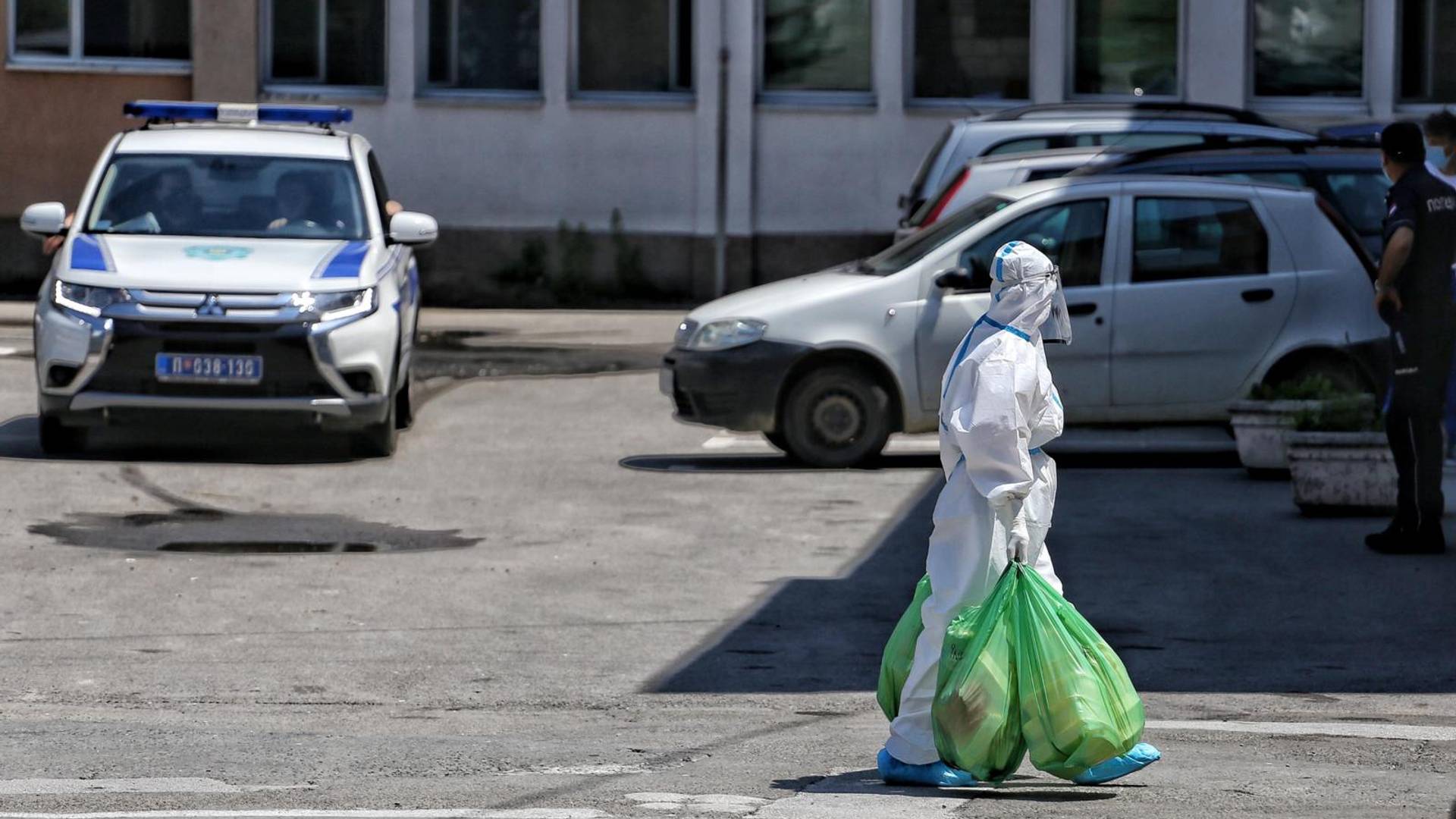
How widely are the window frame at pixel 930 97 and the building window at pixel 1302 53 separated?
246 cm

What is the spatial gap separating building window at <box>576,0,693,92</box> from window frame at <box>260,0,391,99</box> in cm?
206

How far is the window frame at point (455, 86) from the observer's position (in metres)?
24.8

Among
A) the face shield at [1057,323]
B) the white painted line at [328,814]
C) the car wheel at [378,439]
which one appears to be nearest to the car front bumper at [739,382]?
the car wheel at [378,439]

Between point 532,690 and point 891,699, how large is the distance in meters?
2.08

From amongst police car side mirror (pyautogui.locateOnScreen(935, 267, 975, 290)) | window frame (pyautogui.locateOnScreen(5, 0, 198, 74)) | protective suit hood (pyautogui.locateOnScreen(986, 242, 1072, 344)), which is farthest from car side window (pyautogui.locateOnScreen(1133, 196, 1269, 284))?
window frame (pyautogui.locateOnScreen(5, 0, 198, 74))

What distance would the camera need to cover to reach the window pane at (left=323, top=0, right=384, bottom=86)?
25.2 meters

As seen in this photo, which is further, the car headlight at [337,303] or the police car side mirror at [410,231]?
the police car side mirror at [410,231]

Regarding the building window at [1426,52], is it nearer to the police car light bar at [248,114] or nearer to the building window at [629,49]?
the building window at [629,49]

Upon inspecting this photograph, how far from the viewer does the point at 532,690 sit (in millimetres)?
8164

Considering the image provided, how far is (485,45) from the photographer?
82.8ft

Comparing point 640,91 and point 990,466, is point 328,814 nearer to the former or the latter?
point 990,466

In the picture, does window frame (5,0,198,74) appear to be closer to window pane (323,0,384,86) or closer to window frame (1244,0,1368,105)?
window pane (323,0,384,86)

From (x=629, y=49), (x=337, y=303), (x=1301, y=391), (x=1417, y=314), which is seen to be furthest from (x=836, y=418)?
(x=629, y=49)

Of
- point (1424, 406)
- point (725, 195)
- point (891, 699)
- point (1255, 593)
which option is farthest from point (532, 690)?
point (725, 195)
